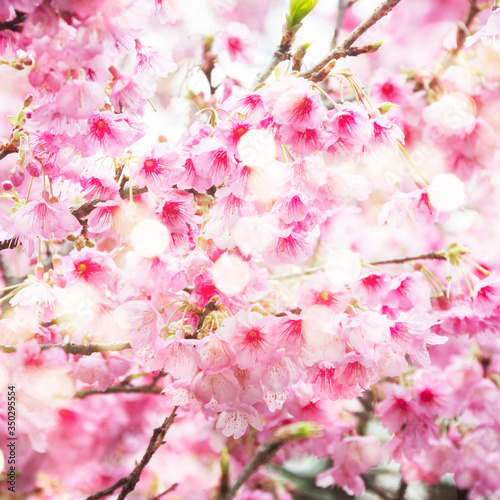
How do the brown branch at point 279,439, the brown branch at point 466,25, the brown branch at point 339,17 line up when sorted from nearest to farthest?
the brown branch at point 279,439 < the brown branch at point 339,17 < the brown branch at point 466,25

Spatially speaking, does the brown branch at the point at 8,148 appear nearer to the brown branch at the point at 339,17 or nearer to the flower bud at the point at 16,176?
the flower bud at the point at 16,176

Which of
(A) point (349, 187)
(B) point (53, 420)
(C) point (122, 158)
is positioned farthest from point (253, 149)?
(B) point (53, 420)

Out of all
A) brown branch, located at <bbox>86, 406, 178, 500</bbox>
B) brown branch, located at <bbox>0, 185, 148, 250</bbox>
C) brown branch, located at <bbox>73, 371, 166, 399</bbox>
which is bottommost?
brown branch, located at <bbox>73, 371, 166, 399</bbox>

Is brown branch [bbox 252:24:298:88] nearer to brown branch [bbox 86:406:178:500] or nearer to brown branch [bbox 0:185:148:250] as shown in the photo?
brown branch [bbox 0:185:148:250]

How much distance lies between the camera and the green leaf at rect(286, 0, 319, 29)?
135cm

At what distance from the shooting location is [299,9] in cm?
136

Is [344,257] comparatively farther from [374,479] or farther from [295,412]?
[374,479]

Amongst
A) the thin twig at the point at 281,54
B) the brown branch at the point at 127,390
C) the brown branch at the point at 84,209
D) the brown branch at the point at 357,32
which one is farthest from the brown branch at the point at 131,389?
the brown branch at the point at 357,32

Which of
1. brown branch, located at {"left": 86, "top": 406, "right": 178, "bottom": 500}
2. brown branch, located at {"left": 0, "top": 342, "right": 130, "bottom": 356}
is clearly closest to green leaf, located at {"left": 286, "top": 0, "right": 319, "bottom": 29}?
brown branch, located at {"left": 0, "top": 342, "right": 130, "bottom": 356}

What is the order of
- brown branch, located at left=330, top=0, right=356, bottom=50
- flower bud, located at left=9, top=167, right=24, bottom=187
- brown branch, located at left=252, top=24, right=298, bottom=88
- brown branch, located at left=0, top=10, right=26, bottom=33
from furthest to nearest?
1. brown branch, located at left=330, top=0, right=356, bottom=50
2. brown branch, located at left=252, top=24, right=298, bottom=88
3. flower bud, located at left=9, top=167, right=24, bottom=187
4. brown branch, located at left=0, top=10, right=26, bottom=33

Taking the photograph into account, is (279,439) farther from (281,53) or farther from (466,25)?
(466,25)

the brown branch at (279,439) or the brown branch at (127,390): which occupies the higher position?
the brown branch at (279,439)

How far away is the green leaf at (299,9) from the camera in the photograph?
1.35m

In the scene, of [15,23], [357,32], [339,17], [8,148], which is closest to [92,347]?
[8,148]
